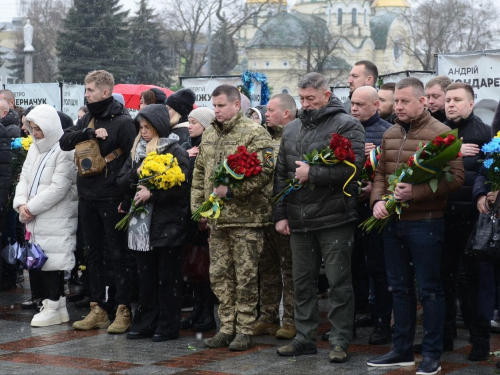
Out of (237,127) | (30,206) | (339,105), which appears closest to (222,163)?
(237,127)

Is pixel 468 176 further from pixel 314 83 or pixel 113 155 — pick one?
pixel 113 155

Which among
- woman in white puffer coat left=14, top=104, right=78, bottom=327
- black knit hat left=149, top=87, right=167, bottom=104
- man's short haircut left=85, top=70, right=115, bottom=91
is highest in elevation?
man's short haircut left=85, top=70, right=115, bottom=91

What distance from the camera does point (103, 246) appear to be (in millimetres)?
9203

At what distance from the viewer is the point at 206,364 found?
742cm

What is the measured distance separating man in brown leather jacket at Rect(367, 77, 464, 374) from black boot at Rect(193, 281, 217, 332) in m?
2.11

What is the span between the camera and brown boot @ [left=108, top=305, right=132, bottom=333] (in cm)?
878

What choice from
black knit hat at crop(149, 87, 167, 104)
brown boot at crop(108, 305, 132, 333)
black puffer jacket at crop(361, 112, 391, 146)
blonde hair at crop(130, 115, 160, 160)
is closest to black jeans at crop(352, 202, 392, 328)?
black puffer jacket at crop(361, 112, 391, 146)

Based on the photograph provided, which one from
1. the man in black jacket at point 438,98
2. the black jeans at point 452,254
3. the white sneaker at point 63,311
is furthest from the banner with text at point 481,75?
the white sneaker at point 63,311

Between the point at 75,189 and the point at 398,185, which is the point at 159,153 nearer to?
the point at 75,189

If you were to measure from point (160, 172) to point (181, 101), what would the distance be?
5.06 ft

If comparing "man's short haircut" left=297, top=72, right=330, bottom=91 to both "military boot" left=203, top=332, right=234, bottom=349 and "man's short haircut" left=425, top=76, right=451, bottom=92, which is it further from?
"military boot" left=203, top=332, right=234, bottom=349

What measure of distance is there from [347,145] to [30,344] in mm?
3352

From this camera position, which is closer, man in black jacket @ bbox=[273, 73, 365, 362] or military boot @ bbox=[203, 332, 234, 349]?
man in black jacket @ bbox=[273, 73, 365, 362]

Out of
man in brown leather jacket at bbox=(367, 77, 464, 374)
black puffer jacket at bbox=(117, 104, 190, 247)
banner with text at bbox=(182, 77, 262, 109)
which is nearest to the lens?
man in brown leather jacket at bbox=(367, 77, 464, 374)
